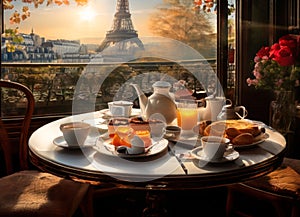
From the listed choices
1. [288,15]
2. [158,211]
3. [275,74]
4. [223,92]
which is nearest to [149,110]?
[158,211]

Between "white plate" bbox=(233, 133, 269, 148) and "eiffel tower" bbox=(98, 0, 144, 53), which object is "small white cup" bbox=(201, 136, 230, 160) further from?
"eiffel tower" bbox=(98, 0, 144, 53)

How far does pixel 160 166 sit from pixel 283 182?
2.99ft

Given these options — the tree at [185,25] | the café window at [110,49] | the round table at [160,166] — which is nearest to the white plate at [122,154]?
the round table at [160,166]

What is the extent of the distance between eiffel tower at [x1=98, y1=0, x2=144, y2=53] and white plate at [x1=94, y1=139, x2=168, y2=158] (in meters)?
1.56

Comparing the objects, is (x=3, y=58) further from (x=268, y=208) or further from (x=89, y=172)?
(x=268, y=208)

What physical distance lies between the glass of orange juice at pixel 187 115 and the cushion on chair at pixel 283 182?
48 cm

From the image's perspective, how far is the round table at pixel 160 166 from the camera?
1269 mm

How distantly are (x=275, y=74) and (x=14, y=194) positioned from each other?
75.7 inches

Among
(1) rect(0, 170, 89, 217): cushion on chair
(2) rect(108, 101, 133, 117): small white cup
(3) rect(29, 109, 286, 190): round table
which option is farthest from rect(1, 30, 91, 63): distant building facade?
(3) rect(29, 109, 286, 190): round table

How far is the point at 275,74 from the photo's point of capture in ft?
9.10

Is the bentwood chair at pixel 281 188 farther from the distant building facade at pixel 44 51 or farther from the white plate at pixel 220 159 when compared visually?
the distant building facade at pixel 44 51

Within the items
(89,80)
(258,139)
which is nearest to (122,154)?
(258,139)

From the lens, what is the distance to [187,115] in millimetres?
1873

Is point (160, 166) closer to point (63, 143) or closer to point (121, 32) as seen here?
point (63, 143)
